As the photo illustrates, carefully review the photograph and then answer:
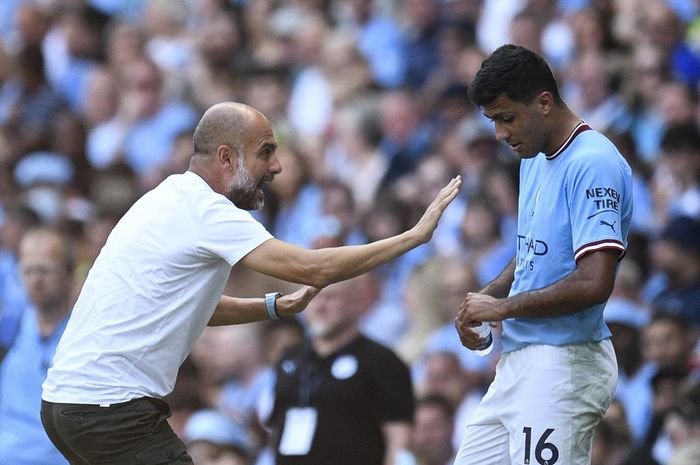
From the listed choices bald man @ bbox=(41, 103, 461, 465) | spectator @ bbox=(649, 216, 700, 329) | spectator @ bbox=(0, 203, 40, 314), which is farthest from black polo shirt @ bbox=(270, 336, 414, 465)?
spectator @ bbox=(0, 203, 40, 314)

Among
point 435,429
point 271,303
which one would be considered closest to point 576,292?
point 271,303

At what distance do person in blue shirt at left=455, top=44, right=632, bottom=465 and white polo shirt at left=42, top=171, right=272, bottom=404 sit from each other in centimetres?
103

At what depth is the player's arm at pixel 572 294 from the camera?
17.3ft

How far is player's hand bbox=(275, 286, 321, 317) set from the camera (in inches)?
238

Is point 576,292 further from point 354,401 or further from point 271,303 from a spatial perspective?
point 354,401

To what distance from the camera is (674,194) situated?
30.6 feet

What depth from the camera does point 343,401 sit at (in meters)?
7.91

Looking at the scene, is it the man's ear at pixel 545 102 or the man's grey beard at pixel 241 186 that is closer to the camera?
the man's ear at pixel 545 102

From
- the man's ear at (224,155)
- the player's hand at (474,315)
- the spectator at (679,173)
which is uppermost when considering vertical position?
the spectator at (679,173)

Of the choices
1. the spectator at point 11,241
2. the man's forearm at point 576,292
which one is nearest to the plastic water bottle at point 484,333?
the man's forearm at point 576,292

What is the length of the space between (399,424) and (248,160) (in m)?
2.67

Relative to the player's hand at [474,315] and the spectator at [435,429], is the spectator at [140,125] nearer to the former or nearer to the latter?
the spectator at [435,429]

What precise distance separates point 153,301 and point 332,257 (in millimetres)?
725

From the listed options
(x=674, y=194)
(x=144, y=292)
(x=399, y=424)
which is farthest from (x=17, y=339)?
(x=674, y=194)
